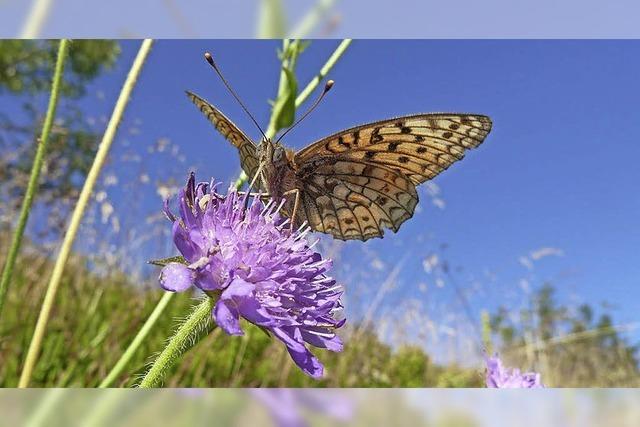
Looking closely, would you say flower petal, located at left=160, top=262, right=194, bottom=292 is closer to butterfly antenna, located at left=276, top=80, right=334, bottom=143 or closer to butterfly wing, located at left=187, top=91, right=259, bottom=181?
butterfly wing, located at left=187, top=91, right=259, bottom=181

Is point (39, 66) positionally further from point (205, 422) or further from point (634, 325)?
point (205, 422)

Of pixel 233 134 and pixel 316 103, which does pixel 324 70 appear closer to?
pixel 316 103

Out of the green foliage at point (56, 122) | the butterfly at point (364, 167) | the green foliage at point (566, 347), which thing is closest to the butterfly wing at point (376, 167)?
the butterfly at point (364, 167)

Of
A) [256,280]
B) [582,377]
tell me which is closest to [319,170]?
[256,280]

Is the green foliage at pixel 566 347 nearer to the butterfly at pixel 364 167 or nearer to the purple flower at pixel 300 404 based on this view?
the butterfly at pixel 364 167
